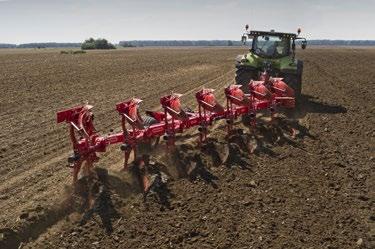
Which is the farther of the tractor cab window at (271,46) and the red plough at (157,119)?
the tractor cab window at (271,46)

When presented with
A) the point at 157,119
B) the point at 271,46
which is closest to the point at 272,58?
the point at 271,46

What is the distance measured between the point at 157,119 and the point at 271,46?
6.12 meters

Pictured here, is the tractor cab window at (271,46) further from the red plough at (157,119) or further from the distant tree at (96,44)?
the distant tree at (96,44)

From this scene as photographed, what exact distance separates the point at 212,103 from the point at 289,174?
189 cm

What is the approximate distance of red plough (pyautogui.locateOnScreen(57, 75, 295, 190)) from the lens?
251 inches

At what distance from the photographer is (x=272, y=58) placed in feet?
43.5

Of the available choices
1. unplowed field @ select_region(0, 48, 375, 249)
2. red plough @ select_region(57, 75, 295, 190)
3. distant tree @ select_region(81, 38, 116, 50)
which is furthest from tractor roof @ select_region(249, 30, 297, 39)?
distant tree @ select_region(81, 38, 116, 50)

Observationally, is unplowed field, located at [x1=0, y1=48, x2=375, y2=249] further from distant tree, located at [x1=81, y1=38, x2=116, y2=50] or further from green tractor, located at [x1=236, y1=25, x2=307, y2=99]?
distant tree, located at [x1=81, y1=38, x2=116, y2=50]

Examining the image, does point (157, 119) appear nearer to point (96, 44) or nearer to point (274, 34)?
point (274, 34)

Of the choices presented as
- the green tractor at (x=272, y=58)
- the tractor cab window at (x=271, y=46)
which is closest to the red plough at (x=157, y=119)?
the green tractor at (x=272, y=58)

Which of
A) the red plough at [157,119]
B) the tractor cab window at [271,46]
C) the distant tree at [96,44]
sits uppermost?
the tractor cab window at [271,46]

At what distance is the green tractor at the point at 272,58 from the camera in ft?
41.9

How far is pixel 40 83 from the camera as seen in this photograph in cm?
1844

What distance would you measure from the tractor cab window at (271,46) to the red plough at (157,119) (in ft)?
9.47
